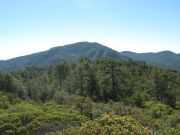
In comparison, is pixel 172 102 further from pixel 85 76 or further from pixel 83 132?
pixel 83 132

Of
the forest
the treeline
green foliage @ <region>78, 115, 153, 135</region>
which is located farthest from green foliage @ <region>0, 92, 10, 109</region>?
green foliage @ <region>78, 115, 153, 135</region>

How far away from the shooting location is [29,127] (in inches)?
1748

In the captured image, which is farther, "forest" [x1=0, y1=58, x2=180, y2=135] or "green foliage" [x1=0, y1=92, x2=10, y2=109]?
"green foliage" [x1=0, y1=92, x2=10, y2=109]

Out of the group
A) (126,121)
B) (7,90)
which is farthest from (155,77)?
(126,121)

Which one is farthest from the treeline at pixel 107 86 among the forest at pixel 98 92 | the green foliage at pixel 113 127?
the green foliage at pixel 113 127

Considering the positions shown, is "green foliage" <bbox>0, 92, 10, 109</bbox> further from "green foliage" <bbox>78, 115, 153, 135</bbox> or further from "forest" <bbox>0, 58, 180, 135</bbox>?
"green foliage" <bbox>78, 115, 153, 135</bbox>

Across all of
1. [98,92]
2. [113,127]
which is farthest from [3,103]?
[113,127]

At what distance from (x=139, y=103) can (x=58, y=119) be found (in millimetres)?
40182

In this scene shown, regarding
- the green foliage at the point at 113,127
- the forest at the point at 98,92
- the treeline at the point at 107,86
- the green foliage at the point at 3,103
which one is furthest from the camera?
the treeline at the point at 107,86

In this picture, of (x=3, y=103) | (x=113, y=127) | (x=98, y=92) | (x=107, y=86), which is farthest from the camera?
(x=98, y=92)

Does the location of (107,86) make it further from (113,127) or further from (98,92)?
(113,127)

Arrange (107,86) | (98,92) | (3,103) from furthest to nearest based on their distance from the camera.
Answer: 1. (98,92)
2. (107,86)
3. (3,103)

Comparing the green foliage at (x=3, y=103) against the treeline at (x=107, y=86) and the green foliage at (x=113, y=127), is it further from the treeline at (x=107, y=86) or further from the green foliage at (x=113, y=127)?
the green foliage at (x=113, y=127)

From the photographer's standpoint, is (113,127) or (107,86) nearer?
(113,127)
